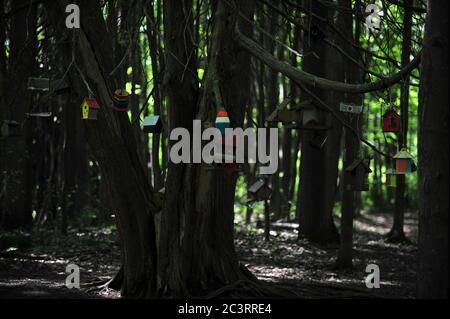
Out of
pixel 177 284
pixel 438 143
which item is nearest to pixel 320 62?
pixel 177 284

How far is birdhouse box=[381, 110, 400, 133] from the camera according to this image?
805 cm

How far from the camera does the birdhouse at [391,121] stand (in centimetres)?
805

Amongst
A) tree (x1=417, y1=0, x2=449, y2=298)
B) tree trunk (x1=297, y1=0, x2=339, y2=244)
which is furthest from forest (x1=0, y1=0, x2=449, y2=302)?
tree trunk (x1=297, y1=0, x2=339, y2=244)

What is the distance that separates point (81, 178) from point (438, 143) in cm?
1491

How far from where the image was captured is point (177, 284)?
816 cm

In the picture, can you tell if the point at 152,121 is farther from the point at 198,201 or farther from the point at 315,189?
the point at 315,189

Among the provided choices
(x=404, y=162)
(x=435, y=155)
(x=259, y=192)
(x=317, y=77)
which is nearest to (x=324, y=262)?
(x=259, y=192)

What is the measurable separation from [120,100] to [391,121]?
122 inches

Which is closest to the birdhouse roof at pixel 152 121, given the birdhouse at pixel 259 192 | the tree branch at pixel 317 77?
the tree branch at pixel 317 77

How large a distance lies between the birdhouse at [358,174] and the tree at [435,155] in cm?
307

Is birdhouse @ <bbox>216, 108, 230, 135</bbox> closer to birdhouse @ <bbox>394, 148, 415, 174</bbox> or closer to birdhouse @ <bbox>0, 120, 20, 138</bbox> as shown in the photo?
birdhouse @ <bbox>394, 148, 415, 174</bbox>

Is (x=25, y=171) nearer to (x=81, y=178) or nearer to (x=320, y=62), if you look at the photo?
(x=81, y=178)

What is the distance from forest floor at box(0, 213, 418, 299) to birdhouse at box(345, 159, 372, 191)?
1.35m

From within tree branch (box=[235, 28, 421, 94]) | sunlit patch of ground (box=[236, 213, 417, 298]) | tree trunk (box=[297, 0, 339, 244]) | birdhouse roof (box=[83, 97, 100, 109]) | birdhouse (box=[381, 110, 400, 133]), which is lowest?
sunlit patch of ground (box=[236, 213, 417, 298])
